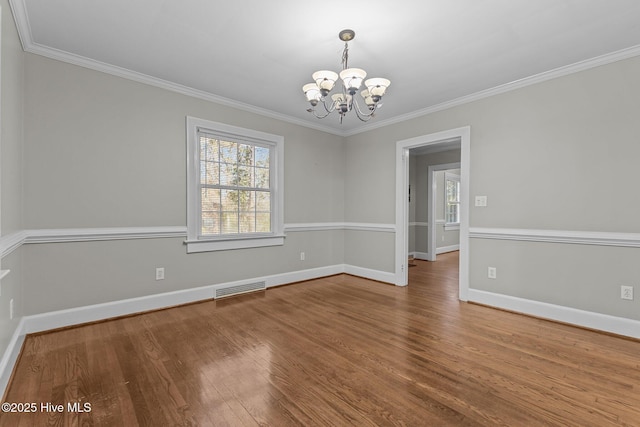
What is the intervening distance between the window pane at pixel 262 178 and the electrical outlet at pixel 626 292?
162 inches

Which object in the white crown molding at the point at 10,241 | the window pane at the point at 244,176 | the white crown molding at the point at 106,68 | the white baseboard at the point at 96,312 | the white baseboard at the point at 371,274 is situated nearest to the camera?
the white crown molding at the point at 10,241

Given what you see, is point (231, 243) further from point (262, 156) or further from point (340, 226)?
point (340, 226)

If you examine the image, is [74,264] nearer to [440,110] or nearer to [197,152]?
[197,152]

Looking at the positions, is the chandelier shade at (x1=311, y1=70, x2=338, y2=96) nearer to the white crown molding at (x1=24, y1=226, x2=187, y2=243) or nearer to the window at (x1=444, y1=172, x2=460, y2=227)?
Result: the white crown molding at (x1=24, y1=226, x2=187, y2=243)

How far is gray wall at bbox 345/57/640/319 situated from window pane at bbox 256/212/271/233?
2804mm

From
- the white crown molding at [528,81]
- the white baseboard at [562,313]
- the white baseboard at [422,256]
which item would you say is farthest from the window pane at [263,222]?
the white baseboard at [422,256]

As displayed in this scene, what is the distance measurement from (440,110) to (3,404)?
487cm

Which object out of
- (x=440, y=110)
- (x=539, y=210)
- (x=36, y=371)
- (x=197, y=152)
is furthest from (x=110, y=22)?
(x=539, y=210)

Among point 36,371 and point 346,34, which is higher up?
point 346,34

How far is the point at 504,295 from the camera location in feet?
11.1

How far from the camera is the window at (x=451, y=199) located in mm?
8109

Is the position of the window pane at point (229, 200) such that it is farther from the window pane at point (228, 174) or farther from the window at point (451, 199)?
the window at point (451, 199)

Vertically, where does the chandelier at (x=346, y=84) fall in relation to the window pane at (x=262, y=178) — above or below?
above

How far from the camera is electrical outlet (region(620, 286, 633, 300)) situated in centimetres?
263
